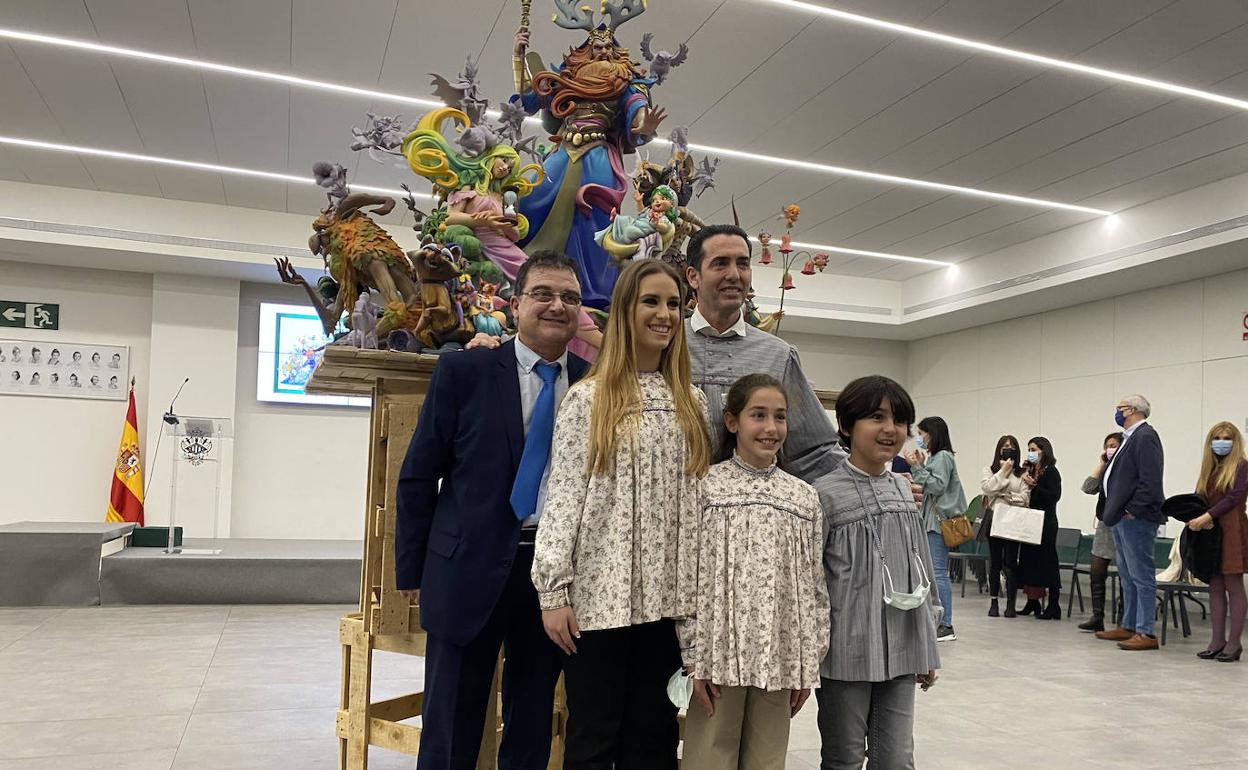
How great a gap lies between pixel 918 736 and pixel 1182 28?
404 centimetres

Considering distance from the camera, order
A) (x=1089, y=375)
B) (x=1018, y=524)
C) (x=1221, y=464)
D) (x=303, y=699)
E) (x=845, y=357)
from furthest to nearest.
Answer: (x=845, y=357)
(x=1089, y=375)
(x=1018, y=524)
(x=1221, y=464)
(x=303, y=699)

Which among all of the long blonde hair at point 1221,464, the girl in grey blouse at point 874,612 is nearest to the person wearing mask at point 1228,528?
the long blonde hair at point 1221,464

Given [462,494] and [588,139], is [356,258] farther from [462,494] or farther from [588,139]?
[462,494]

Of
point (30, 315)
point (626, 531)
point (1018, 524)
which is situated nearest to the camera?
point (626, 531)

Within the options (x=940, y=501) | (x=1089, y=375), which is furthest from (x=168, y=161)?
(x=1089, y=375)

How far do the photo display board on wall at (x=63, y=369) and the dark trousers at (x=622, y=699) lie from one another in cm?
→ 934

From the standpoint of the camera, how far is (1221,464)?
19.5 ft

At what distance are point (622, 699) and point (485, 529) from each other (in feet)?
1.49

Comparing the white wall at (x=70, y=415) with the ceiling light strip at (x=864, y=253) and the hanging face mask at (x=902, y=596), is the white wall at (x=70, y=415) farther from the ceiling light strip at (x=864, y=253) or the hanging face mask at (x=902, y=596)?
the hanging face mask at (x=902, y=596)

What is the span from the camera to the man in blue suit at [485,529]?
6.47ft

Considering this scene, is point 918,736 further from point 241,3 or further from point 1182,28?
point 241,3

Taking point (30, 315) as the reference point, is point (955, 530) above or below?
below

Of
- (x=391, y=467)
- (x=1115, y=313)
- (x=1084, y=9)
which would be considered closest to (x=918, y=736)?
(x=391, y=467)

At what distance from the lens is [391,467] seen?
2566 mm
